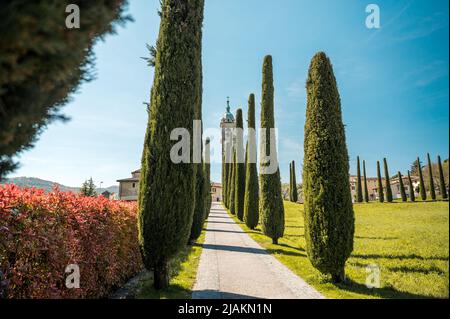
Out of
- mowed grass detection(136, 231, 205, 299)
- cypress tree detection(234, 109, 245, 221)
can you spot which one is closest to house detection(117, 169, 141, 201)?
cypress tree detection(234, 109, 245, 221)

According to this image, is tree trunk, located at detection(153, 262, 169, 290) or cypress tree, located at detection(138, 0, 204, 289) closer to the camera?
cypress tree, located at detection(138, 0, 204, 289)

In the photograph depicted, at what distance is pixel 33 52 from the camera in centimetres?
143

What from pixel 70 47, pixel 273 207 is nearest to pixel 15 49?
pixel 70 47

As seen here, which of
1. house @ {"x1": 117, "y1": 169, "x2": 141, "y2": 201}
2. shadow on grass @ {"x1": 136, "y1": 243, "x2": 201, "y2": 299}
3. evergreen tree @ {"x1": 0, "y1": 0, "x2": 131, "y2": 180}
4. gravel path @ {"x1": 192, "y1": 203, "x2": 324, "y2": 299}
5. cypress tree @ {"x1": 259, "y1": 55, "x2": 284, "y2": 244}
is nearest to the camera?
evergreen tree @ {"x1": 0, "y1": 0, "x2": 131, "y2": 180}

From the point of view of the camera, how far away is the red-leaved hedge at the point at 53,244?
11.5 feet

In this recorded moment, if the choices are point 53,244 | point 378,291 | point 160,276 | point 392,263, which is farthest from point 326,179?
point 53,244

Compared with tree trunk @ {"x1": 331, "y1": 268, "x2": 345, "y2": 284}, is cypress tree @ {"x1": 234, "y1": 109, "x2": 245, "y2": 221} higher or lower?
higher

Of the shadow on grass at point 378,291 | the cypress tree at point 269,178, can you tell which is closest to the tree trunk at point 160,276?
the shadow on grass at point 378,291

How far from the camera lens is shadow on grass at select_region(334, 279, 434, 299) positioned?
5.95 metres

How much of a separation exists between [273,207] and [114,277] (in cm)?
938

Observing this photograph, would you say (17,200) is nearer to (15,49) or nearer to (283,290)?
(15,49)

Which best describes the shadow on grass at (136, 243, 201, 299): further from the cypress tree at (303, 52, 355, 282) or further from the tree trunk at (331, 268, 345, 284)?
the tree trunk at (331, 268, 345, 284)

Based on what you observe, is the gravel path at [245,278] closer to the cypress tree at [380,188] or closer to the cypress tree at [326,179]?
the cypress tree at [326,179]

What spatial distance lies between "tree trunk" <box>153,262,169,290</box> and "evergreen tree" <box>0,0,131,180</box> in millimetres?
5309
